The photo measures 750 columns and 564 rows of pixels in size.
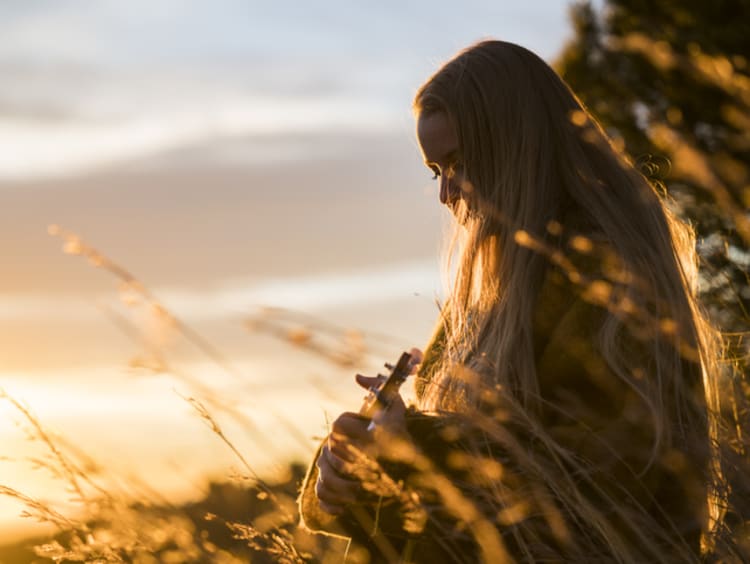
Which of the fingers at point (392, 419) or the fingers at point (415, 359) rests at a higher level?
the fingers at point (415, 359)

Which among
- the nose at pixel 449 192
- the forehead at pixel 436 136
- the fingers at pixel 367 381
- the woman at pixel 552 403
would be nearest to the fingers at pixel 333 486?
the woman at pixel 552 403

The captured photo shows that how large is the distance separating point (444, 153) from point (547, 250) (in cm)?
53

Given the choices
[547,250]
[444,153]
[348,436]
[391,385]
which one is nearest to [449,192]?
[444,153]

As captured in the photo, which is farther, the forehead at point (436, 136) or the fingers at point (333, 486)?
the forehead at point (436, 136)

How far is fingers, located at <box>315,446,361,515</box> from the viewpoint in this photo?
1.79m

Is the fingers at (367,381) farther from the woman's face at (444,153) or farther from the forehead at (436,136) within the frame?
the forehead at (436,136)

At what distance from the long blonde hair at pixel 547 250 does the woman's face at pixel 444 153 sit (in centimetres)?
2

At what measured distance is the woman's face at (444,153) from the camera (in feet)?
7.36

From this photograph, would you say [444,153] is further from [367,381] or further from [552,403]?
[552,403]

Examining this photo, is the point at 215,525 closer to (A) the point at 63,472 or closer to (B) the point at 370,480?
(A) the point at 63,472

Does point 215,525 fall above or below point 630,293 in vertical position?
below

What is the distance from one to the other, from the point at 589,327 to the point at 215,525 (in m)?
3.13

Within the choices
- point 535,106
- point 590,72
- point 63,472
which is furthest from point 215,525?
point 590,72

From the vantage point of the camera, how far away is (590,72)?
12016 mm
